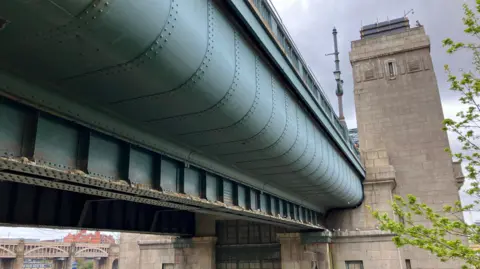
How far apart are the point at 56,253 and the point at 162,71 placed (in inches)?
3735

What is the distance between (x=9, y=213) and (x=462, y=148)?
41.9ft

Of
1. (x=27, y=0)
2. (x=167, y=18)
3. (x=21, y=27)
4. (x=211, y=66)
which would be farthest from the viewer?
(x=211, y=66)

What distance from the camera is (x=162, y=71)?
605 cm

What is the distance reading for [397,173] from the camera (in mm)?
31406

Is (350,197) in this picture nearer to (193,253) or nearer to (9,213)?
(193,253)

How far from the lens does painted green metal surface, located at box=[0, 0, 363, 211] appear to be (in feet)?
15.8

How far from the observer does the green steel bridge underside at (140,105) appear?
508 centimetres

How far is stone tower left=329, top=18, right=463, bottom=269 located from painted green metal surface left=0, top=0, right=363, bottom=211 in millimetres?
18111

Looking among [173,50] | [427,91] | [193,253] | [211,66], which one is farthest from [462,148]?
[427,91]

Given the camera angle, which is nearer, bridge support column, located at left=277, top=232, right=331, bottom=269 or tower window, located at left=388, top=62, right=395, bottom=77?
bridge support column, located at left=277, top=232, right=331, bottom=269

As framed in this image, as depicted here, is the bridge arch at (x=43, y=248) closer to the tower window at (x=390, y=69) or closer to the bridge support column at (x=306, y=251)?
the bridge support column at (x=306, y=251)

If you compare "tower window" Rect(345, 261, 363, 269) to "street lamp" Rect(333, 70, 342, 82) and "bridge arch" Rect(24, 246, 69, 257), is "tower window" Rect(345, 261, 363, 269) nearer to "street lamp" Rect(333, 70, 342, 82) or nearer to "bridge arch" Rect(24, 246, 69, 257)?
"street lamp" Rect(333, 70, 342, 82)

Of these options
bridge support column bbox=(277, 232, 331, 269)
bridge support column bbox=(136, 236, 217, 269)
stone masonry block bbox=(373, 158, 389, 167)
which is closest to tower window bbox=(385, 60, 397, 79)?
stone masonry block bbox=(373, 158, 389, 167)

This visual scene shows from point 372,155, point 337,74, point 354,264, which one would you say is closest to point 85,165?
point 354,264
